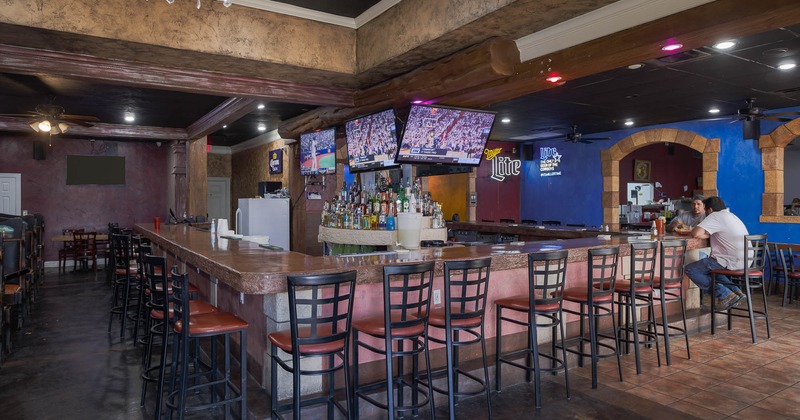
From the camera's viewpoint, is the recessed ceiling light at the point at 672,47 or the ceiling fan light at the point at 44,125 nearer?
the recessed ceiling light at the point at 672,47

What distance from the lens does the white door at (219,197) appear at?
14180mm

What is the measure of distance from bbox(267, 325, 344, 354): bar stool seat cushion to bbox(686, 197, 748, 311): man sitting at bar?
14.5ft

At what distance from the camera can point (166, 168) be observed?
1262cm

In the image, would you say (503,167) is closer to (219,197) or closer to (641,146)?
(641,146)

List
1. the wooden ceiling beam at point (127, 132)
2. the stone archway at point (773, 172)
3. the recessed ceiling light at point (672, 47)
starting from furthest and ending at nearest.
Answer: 1. the wooden ceiling beam at point (127, 132)
2. the stone archway at point (773, 172)
3. the recessed ceiling light at point (672, 47)

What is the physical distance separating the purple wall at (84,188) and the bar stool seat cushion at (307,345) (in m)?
10.9

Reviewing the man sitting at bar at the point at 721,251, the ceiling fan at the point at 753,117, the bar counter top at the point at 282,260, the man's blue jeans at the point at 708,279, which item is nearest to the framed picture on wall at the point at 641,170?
the ceiling fan at the point at 753,117

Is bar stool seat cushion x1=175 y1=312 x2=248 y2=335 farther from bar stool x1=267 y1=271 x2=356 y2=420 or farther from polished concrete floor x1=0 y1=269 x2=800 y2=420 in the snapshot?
polished concrete floor x1=0 y1=269 x2=800 y2=420

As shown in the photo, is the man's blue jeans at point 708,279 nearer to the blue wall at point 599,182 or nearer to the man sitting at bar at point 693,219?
the man sitting at bar at point 693,219

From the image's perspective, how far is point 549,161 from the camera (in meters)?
13.1

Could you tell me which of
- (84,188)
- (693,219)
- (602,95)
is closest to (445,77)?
(602,95)

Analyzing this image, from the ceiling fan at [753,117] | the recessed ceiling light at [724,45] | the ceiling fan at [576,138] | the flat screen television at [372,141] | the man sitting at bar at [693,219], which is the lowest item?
the man sitting at bar at [693,219]

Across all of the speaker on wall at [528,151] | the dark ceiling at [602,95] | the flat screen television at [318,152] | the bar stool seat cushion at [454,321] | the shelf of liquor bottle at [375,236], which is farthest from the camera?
the speaker on wall at [528,151]

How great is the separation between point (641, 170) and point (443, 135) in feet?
32.0
